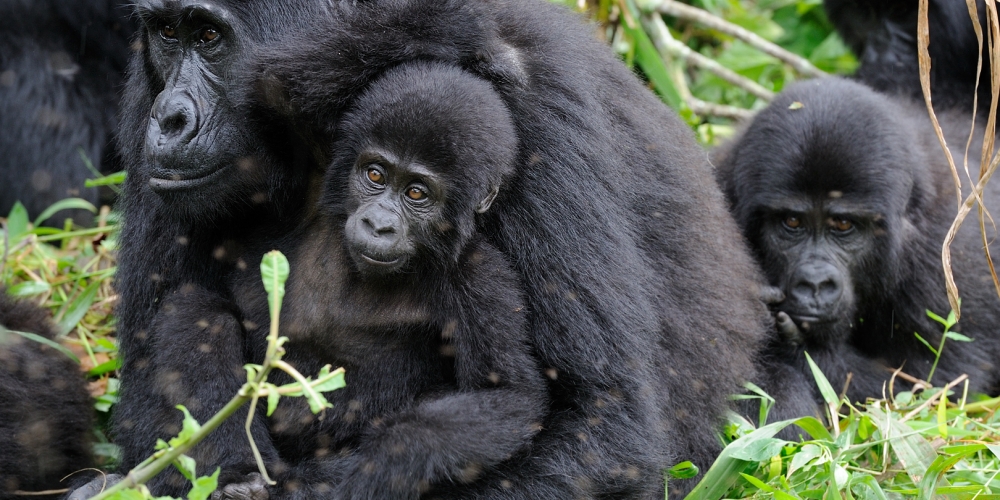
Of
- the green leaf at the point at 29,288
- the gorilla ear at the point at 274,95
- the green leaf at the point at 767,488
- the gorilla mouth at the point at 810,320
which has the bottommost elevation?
the green leaf at the point at 29,288

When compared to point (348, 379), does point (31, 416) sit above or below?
below

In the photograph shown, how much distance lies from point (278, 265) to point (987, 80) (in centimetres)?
490

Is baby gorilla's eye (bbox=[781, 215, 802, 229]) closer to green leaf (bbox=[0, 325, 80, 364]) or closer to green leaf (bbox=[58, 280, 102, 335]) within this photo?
green leaf (bbox=[0, 325, 80, 364])

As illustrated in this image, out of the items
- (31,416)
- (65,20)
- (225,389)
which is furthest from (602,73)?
(65,20)

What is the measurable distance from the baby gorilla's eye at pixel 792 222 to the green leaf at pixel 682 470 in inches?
56.5

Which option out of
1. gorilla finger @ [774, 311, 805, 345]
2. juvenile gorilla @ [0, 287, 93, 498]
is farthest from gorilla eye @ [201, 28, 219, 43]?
gorilla finger @ [774, 311, 805, 345]

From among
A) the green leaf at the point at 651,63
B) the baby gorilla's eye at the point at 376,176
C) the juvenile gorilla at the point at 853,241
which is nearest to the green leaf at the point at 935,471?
the juvenile gorilla at the point at 853,241

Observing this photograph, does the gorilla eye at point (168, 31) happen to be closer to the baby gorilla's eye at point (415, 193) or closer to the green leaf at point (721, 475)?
the baby gorilla's eye at point (415, 193)

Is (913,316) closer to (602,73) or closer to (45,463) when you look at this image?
(602,73)

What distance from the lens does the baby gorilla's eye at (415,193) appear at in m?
3.13

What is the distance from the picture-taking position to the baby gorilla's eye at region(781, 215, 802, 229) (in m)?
4.50

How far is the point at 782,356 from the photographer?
4.42 m

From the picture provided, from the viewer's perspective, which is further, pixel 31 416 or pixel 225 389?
pixel 31 416

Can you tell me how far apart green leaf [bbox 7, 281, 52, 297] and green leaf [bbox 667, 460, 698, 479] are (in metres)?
2.85
